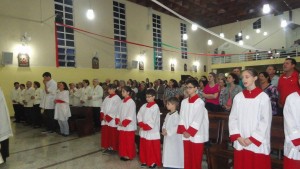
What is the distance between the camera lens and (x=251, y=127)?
8.94 feet

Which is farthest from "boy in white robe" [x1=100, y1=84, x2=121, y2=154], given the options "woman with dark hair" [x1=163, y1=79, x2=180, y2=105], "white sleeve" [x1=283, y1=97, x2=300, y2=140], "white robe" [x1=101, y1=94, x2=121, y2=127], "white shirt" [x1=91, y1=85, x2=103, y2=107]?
"white sleeve" [x1=283, y1=97, x2=300, y2=140]

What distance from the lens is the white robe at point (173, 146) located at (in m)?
3.72

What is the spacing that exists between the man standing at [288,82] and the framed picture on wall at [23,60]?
9.56 metres

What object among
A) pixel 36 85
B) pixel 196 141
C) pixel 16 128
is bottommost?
pixel 16 128

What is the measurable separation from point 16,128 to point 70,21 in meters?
5.94

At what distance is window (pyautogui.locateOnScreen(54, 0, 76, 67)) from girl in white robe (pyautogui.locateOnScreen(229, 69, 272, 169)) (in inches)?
396

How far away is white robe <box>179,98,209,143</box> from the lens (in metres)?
3.29

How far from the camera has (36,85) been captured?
339 inches

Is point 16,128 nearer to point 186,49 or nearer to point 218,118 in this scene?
point 218,118

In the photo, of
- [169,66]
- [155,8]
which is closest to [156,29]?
[155,8]

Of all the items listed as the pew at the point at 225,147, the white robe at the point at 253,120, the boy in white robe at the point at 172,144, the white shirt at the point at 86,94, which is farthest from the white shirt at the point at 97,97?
the white robe at the point at 253,120

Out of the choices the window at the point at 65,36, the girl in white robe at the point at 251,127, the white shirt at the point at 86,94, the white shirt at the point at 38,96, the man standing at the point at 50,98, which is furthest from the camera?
the window at the point at 65,36

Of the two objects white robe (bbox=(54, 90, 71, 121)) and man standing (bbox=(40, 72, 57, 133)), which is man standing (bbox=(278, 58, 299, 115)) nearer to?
white robe (bbox=(54, 90, 71, 121))

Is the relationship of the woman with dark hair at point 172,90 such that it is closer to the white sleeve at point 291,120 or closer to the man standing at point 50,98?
the man standing at point 50,98
